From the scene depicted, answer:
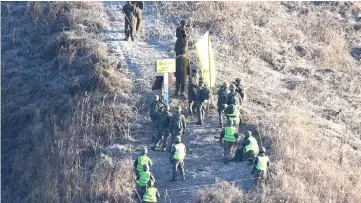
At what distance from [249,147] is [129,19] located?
739 cm

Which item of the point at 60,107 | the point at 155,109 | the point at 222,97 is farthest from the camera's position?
the point at 60,107

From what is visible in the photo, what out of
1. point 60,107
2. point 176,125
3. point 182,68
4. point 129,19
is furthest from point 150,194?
point 129,19

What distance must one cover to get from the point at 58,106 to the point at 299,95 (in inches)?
291

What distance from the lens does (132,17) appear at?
24828 millimetres

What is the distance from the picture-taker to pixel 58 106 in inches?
905

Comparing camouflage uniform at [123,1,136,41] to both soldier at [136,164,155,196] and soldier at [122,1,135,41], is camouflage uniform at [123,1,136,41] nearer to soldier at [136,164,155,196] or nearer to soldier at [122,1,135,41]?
soldier at [122,1,135,41]

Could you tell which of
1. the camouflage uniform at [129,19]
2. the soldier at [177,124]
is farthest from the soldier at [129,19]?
the soldier at [177,124]

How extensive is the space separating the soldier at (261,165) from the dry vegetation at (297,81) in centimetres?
31

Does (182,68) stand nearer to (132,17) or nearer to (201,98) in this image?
(201,98)

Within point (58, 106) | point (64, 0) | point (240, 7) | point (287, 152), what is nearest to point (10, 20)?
point (64, 0)

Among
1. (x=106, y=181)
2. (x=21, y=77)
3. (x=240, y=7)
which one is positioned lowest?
(x=106, y=181)

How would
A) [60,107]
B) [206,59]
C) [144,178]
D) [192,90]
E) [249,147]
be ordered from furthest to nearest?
[60,107] → [192,90] → [206,59] → [249,147] → [144,178]

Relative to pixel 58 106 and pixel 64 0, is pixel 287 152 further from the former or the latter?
pixel 64 0

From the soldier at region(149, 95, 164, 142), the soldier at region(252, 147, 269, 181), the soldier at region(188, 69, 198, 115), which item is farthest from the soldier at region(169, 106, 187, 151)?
the soldier at region(252, 147, 269, 181)
